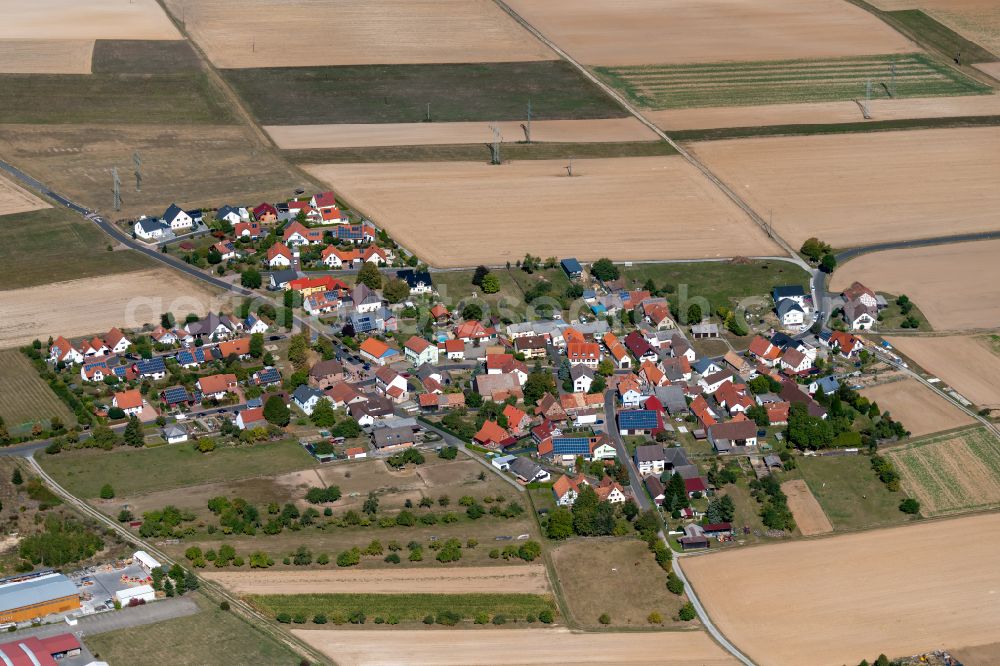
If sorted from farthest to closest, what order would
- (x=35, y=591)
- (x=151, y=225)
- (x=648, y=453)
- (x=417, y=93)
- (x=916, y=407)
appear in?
(x=417, y=93) → (x=151, y=225) → (x=916, y=407) → (x=648, y=453) → (x=35, y=591)

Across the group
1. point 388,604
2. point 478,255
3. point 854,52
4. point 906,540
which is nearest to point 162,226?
point 478,255

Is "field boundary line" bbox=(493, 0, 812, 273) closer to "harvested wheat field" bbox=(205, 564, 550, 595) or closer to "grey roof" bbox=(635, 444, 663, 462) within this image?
"grey roof" bbox=(635, 444, 663, 462)

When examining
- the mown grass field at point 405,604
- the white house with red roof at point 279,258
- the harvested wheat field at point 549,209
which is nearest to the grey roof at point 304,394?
the mown grass field at point 405,604

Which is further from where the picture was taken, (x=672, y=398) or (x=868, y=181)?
(x=868, y=181)

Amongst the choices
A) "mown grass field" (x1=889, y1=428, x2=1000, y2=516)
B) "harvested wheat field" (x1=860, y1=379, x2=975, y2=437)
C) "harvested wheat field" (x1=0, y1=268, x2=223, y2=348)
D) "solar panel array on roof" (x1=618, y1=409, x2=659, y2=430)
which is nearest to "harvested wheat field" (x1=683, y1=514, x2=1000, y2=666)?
"mown grass field" (x1=889, y1=428, x2=1000, y2=516)

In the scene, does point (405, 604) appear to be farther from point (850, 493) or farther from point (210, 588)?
point (850, 493)

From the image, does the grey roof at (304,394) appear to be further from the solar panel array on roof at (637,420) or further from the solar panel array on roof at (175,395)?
the solar panel array on roof at (637,420)

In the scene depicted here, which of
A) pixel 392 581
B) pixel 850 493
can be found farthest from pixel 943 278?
pixel 392 581

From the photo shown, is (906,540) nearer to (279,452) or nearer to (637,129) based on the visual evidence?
(279,452)
